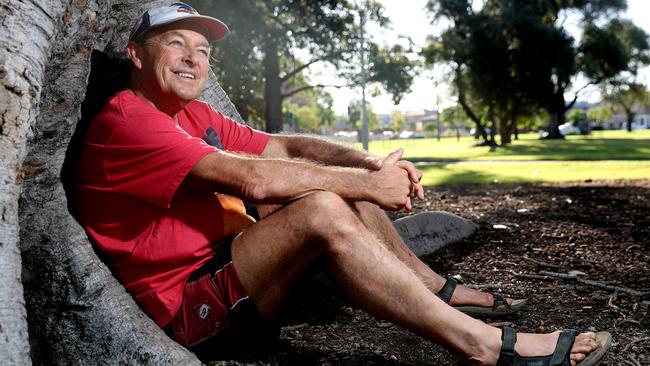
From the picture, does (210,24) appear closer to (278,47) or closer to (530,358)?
(530,358)

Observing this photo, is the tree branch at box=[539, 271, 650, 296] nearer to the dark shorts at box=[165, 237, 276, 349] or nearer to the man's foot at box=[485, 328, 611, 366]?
the man's foot at box=[485, 328, 611, 366]

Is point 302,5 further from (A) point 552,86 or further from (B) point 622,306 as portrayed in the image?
(A) point 552,86

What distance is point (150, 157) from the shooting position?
8.10 feet

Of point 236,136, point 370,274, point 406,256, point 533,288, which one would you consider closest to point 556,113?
point 533,288

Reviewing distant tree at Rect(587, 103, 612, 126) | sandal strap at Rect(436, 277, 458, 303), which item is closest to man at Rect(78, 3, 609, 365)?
sandal strap at Rect(436, 277, 458, 303)

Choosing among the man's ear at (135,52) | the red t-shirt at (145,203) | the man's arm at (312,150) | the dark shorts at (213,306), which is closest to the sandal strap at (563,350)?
the dark shorts at (213,306)

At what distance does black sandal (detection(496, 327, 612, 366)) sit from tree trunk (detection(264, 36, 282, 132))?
19931 millimetres

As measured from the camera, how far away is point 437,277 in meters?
3.44

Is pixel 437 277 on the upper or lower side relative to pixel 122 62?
lower

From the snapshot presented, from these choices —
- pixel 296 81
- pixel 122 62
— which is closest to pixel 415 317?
pixel 122 62

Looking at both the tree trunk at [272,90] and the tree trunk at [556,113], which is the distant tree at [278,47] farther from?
the tree trunk at [556,113]

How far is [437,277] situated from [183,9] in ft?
6.56

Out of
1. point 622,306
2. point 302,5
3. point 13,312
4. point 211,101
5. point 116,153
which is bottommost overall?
point 622,306

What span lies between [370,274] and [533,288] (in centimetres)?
197
